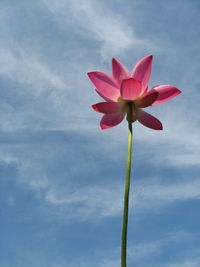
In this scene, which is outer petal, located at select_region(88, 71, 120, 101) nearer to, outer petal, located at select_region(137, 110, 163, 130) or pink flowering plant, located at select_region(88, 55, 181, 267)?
pink flowering plant, located at select_region(88, 55, 181, 267)

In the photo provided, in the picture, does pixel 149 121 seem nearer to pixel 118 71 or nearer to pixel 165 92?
pixel 165 92

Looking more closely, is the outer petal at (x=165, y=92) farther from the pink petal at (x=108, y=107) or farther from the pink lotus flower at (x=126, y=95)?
the pink petal at (x=108, y=107)

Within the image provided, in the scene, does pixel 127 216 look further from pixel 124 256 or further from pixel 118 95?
pixel 118 95

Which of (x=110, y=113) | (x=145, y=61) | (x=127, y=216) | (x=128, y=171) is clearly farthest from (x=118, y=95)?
(x=127, y=216)

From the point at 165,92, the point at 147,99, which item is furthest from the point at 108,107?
the point at 165,92

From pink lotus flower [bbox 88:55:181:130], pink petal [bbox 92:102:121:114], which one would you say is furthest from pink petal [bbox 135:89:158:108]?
pink petal [bbox 92:102:121:114]

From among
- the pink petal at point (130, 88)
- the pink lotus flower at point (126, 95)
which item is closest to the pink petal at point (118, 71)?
the pink lotus flower at point (126, 95)

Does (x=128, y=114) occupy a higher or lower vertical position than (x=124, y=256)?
higher
